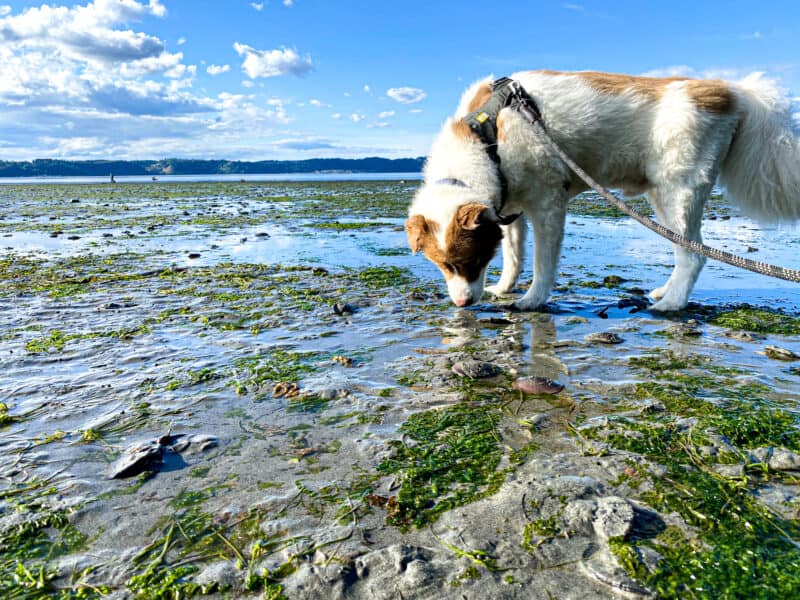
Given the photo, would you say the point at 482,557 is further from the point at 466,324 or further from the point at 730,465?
the point at 466,324

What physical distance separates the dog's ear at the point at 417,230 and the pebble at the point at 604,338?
6.45ft

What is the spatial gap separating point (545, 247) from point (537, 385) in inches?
→ 104

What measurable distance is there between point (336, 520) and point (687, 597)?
1368 millimetres

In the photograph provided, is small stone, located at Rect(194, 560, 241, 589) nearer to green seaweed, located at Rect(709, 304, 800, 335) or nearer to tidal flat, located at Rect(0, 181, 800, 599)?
tidal flat, located at Rect(0, 181, 800, 599)

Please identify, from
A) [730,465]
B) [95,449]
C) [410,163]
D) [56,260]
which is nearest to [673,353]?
[730,465]

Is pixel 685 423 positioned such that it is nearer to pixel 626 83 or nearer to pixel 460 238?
pixel 460 238

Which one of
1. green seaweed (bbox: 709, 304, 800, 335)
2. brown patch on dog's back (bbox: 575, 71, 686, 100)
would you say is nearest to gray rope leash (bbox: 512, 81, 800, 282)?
brown patch on dog's back (bbox: 575, 71, 686, 100)

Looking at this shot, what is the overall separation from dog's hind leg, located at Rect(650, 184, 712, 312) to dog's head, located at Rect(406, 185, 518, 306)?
2000 millimetres

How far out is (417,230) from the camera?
5.16 metres

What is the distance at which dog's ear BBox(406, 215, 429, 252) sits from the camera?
200 inches

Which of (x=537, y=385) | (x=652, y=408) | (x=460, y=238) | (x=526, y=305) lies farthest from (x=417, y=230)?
(x=652, y=408)

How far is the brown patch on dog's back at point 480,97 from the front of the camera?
5.61 m

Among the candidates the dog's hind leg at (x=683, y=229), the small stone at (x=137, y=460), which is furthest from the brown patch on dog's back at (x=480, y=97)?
the small stone at (x=137, y=460)

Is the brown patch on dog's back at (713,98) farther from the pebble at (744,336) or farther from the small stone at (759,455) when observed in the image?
the small stone at (759,455)
